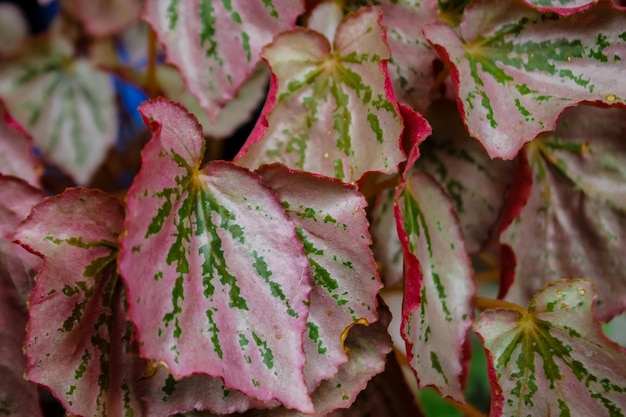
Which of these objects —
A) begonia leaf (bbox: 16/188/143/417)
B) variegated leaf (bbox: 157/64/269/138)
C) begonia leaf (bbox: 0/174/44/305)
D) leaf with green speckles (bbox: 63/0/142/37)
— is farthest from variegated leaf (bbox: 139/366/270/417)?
leaf with green speckles (bbox: 63/0/142/37)

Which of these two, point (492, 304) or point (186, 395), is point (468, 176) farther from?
point (186, 395)

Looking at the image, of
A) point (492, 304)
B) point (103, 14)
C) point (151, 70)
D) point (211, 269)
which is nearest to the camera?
point (211, 269)

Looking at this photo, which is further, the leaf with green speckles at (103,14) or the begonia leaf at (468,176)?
the leaf with green speckles at (103,14)

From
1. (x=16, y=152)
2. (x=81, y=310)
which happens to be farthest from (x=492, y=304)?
(x=16, y=152)

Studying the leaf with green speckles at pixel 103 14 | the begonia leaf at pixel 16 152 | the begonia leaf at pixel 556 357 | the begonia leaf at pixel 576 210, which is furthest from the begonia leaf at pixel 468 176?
the leaf with green speckles at pixel 103 14

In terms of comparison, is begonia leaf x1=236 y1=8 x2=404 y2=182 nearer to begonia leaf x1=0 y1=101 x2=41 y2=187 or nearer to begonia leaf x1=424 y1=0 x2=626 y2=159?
begonia leaf x1=424 y1=0 x2=626 y2=159

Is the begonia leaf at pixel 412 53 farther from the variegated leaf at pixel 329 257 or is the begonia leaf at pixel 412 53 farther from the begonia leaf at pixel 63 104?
the begonia leaf at pixel 63 104
